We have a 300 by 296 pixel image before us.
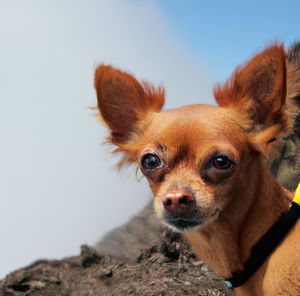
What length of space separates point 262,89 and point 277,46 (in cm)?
50

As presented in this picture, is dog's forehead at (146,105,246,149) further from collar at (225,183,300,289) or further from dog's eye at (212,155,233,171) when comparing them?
collar at (225,183,300,289)

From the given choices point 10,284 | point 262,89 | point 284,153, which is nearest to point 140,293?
point 10,284

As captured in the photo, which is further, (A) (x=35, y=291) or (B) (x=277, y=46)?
(A) (x=35, y=291)

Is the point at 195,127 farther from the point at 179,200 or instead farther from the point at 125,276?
the point at 125,276

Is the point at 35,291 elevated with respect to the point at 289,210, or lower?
lower

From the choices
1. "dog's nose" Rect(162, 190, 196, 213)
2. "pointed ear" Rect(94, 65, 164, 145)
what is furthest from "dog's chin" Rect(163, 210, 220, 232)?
"pointed ear" Rect(94, 65, 164, 145)

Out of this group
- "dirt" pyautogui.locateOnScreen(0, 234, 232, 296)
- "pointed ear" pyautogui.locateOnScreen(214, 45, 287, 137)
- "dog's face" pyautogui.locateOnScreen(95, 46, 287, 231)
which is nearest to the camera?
"dog's face" pyautogui.locateOnScreen(95, 46, 287, 231)

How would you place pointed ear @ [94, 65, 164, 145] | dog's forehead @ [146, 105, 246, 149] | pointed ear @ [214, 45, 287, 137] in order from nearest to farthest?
dog's forehead @ [146, 105, 246, 149] < pointed ear @ [214, 45, 287, 137] < pointed ear @ [94, 65, 164, 145]

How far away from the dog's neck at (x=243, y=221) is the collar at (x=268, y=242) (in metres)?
0.05

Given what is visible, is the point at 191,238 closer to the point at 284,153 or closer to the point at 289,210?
the point at 289,210

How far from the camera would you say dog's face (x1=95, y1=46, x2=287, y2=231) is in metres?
4.46

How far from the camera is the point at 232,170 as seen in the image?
4.50 m

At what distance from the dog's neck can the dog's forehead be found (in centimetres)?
55

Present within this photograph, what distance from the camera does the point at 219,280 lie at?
7.65 m
